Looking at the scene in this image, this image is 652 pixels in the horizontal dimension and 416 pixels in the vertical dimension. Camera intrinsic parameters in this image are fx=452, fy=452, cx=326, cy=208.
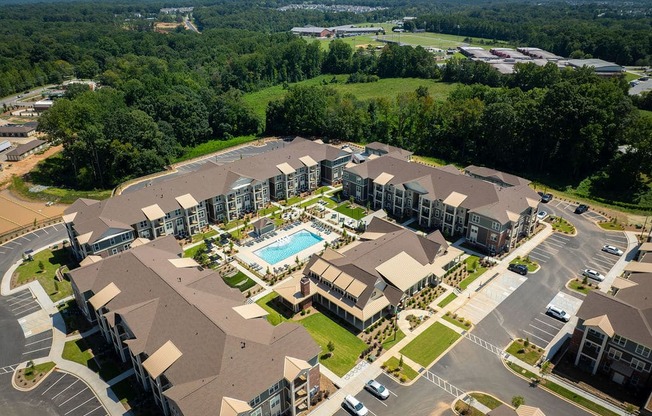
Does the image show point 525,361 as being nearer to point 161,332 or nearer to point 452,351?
point 452,351

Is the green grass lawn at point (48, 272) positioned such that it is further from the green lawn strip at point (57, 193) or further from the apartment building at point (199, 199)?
the green lawn strip at point (57, 193)

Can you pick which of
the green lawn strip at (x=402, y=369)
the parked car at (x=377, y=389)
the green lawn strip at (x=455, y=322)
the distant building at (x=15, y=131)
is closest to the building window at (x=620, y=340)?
the green lawn strip at (x=455, y=322)

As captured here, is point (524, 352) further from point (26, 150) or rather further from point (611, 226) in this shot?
point (26, 150)

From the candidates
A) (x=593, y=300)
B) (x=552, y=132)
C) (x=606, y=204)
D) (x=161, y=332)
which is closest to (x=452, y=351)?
(x=593, y=300)

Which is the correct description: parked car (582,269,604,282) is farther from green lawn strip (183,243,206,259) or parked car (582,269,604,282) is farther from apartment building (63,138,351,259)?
green lawn strip (183,243,206,259)

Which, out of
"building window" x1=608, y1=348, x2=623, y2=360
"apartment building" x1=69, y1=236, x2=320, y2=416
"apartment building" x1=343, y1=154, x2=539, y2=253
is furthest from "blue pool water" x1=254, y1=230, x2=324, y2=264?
"building window" x1=608, y1=348, x2=623, y2=360

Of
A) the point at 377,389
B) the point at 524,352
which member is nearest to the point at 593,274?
the point at 524,352
